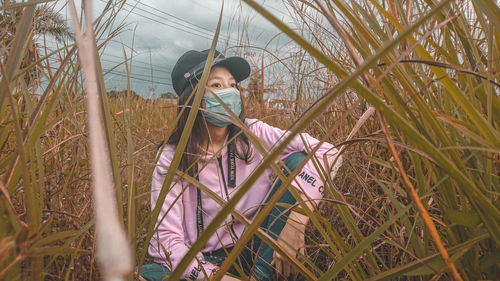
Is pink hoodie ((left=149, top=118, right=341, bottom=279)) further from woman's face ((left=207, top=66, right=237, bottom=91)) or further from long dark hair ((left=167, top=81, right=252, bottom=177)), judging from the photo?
woman's face ((left=207, top=66, right=237, bottom=91))

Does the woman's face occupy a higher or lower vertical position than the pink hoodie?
higher

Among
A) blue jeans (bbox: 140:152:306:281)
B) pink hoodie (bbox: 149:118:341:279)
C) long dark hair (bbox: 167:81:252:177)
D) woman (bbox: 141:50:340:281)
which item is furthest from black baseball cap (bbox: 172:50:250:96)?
blue jeans (bbox: 140:152:306:281)

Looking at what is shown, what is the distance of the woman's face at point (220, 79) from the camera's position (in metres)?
1.78

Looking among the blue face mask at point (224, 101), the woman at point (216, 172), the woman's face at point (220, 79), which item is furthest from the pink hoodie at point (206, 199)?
the woman's face at point (220, 79)

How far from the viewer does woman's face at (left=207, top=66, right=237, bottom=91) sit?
5.85 ft

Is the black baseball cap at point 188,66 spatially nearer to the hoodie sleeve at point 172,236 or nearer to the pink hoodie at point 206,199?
the pink hoodie at point 206,199

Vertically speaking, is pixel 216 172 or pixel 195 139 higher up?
pixel 195 139

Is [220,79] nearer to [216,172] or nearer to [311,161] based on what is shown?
[216,172]

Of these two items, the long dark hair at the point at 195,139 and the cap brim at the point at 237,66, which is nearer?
the long dark hair at the point at 195,139

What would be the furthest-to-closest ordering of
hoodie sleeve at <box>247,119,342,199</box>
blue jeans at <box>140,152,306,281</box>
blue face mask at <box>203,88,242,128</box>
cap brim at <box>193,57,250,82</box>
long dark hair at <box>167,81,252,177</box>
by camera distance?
cap brim at <box>193,57,250,82</box> < long dark hair at <box>167,81,252,177</box> < hoodie sleeve at <box>247,119,342,199</box> < blue face mask at <box>203,88,242,128</box> < blue jeans at <box>140,152,306,281</box>

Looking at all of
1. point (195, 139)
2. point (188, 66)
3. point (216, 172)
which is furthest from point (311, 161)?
point (188, 66)

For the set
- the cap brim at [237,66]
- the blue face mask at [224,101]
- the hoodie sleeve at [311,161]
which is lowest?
the hoodie sleeve at [311,161]

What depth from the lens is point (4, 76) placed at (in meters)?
0.33

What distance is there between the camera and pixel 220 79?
1810mm
